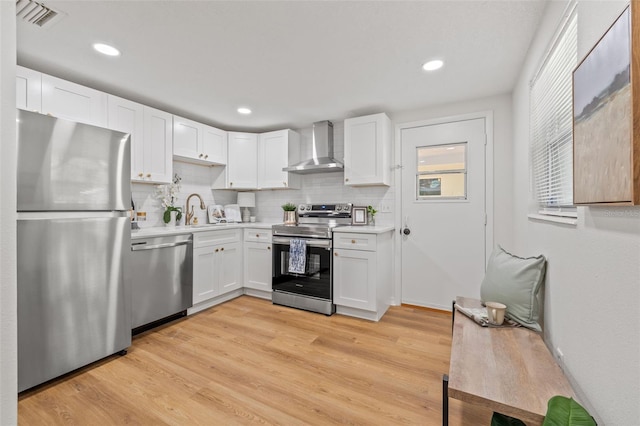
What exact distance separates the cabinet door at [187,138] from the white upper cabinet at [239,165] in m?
Result: 0.46

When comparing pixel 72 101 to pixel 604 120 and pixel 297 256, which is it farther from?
pixel 604 120

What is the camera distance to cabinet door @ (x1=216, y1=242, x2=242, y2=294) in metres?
3.53

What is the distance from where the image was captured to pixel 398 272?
3502 millimetres

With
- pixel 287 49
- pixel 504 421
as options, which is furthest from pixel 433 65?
pixel 504 421

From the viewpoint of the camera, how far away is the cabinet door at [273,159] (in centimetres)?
395

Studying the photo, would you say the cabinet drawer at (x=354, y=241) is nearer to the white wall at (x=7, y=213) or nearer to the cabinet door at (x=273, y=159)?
the cabinet door at (x=273, y=159)

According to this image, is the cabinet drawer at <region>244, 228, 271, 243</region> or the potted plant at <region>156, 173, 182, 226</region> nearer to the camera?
the potted plant at <region>156, 173, 182, 226</region>

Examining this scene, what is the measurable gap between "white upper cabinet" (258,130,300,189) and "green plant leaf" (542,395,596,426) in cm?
339


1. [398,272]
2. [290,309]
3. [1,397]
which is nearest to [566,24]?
[1,397]

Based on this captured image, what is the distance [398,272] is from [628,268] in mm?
2754

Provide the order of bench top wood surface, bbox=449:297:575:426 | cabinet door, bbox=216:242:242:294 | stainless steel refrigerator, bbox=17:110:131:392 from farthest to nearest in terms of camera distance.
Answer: cabinet door, bbox=216:242:242:294 → stainless steel refrigerator, bbox=17:110:131:392 → bench top wood surface, bbox=449:297:575:426

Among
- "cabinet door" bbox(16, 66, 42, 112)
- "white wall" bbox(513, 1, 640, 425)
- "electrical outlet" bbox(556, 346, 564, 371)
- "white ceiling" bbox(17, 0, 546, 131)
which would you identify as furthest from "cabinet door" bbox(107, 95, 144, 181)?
"electrical outlet" bbox(556, 346, 564, 371)

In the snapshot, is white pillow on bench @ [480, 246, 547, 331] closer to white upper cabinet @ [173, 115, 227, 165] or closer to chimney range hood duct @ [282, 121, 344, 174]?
chimney range hood duct @ [282, 121, 344, 174]

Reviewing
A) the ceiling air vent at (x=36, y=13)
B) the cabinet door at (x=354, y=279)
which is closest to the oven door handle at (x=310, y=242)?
the cabinet door at (x=354, y=279)
